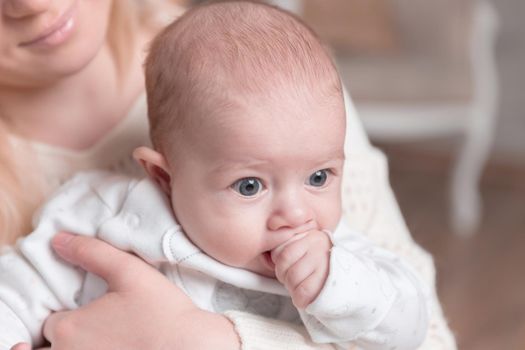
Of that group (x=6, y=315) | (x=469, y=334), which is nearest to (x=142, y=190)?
(x=6, y=315)

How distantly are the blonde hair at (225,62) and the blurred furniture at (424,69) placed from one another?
6.65 ft

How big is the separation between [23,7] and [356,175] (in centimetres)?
54

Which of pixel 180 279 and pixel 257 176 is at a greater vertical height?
pixel 257 176

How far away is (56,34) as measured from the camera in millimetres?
1137

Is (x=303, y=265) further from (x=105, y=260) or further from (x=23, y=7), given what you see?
(x=23, y=7)

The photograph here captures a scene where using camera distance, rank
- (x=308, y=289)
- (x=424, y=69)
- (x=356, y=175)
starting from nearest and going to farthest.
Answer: (x=308, y=289)
(x=356, y=175)
(x=424, y=69)

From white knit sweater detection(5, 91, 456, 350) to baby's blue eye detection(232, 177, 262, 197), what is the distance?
29 cm

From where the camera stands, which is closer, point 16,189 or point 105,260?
point 105,260

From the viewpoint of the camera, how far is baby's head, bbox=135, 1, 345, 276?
1012mm

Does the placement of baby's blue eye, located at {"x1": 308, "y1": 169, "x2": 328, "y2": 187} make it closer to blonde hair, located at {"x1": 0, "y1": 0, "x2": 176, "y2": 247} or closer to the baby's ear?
the baby's ear

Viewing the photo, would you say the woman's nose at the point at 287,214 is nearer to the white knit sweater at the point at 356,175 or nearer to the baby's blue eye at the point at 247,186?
the baby's blue eye at the point at 247,186

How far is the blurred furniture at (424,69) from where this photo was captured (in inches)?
126

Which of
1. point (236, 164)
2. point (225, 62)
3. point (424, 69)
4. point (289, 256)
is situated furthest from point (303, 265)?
point (424, 69)

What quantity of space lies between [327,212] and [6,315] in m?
0.39
